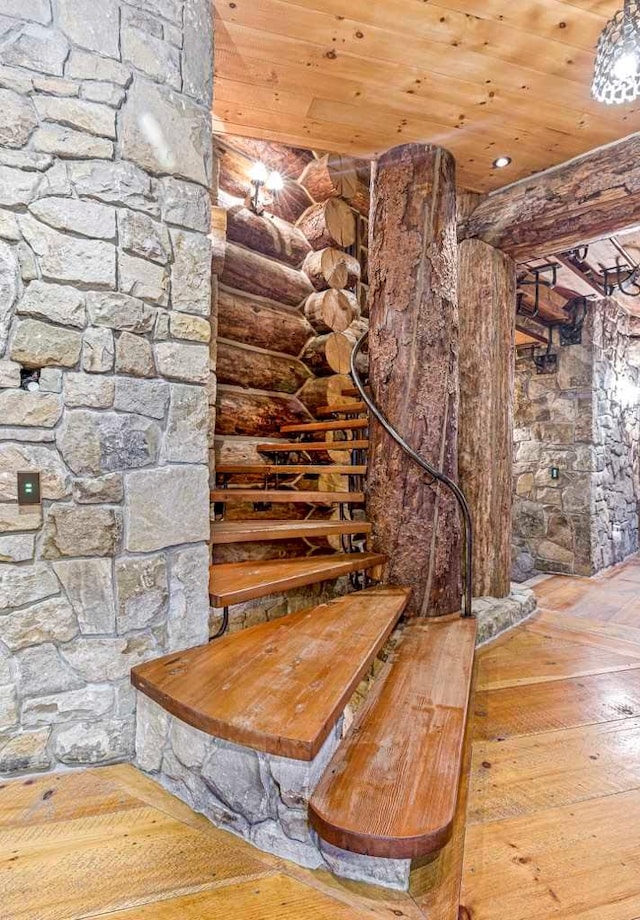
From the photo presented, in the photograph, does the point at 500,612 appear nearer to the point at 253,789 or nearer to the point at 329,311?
the point at 253,789

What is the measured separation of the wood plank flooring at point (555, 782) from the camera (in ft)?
3.22

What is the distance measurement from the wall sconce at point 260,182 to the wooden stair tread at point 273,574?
2.55 metres

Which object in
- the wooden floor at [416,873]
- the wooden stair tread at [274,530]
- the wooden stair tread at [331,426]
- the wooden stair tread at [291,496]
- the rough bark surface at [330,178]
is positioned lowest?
the wooden floor at [416,873]

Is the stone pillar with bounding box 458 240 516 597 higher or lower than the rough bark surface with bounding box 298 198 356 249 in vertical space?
lower

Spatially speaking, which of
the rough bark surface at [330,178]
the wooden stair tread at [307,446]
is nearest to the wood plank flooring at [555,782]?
the wooden stair tread at [307,446]

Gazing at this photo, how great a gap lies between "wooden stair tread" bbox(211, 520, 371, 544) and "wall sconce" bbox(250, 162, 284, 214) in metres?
2.35

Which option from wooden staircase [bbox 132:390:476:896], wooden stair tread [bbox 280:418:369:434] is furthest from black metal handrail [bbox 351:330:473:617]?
wooden stair tread [bbox 280:418:369:434]

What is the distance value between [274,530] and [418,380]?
0.96 metres

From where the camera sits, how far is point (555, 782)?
1.33 metres

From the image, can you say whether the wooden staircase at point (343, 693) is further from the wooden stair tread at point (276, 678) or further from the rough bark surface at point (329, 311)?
the rough bark surface at point (329, 311)

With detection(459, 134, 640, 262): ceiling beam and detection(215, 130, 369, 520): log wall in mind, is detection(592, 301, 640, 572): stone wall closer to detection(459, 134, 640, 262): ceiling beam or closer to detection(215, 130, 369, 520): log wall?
detection(459, 134, 640, 262): ceiling beam

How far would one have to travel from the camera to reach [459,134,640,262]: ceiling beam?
226 centimetres

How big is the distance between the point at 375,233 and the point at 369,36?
75 centimetres

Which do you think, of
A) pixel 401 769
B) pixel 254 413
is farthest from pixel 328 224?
pixel 401 769
